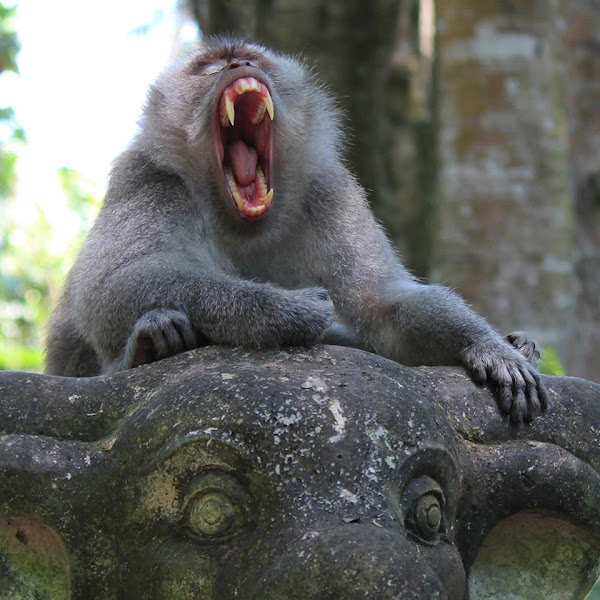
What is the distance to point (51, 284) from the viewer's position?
1977cm

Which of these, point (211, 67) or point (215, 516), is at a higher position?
point (211, 67)

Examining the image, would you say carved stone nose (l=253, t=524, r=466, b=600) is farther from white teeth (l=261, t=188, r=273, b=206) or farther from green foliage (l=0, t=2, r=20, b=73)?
green foliage (l=0, t=2, r=20, b=73)

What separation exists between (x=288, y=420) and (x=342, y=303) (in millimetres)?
1763

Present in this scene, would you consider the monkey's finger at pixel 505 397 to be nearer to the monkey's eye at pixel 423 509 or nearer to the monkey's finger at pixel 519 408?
the monkey's finger at pixel 519 408

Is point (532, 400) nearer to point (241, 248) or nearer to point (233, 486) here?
point (233, 486)

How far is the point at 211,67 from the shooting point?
4.61m

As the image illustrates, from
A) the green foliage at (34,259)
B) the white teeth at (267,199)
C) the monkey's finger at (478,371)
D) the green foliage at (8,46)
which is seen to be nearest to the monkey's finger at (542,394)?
the monkey's finger at (478,371)

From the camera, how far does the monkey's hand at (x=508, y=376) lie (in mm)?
2680

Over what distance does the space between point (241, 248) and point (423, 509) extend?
1.90 meters

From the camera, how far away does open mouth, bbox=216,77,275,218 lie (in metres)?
4.09

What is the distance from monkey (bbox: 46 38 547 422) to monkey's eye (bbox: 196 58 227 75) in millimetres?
19

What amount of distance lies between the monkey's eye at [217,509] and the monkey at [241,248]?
0.67m

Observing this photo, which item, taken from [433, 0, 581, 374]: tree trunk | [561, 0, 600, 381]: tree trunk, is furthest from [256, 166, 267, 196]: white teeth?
[561, 0, 600, 381]: tree trunk

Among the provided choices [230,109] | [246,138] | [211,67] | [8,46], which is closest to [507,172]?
[211,67]
